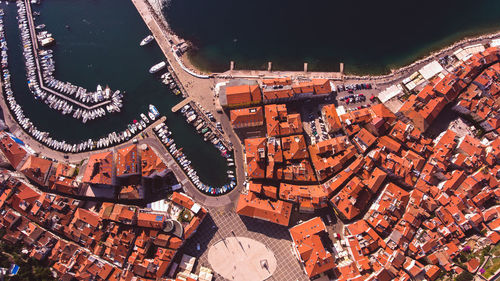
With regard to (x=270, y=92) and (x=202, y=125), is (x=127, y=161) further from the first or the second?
(x=270, y=92)

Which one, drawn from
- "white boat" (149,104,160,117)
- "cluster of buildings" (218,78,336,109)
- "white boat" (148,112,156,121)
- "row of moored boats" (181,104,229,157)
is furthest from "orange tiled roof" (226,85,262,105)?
"white boat" (148,112,156,121)

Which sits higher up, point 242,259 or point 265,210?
point 265,210

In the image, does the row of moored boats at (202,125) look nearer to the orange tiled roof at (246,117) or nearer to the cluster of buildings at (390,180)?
the orange tiled roof at (246,117)

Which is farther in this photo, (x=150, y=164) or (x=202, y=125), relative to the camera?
(x=202, y=125)

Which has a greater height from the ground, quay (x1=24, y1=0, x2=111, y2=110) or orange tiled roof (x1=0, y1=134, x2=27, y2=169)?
quay (x1=24, y1=0, x2=111, y2=110)

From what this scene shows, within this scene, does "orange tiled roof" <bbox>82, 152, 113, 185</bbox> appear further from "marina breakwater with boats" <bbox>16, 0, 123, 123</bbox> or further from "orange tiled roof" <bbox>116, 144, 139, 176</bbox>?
"marina breakwater with boats" <bbox>16, 0, 123, 123</bbox>

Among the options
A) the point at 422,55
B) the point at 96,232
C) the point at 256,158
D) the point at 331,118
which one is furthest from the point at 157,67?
the point at 422,55

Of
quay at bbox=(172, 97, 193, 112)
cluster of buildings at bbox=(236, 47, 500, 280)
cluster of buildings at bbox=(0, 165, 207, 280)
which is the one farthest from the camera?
quay at bbox=(172, 97, 193, 112)

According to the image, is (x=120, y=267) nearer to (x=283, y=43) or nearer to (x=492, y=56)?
(x=283, y=43)
